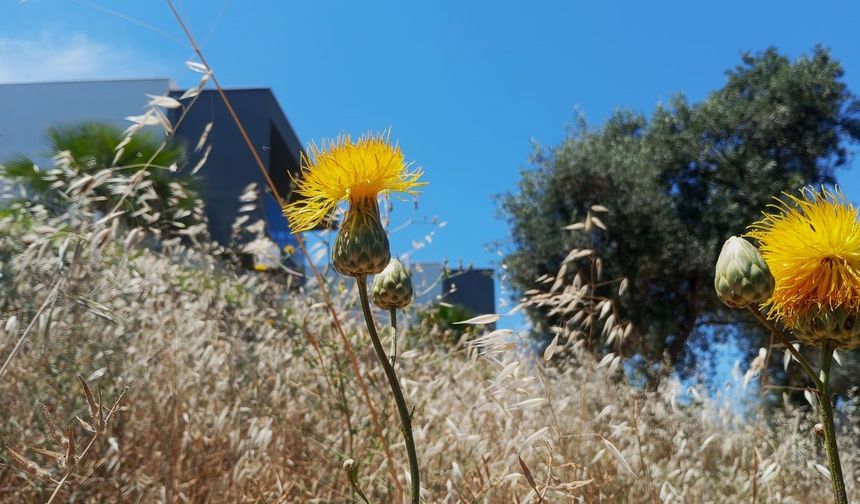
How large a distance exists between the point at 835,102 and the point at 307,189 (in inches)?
420

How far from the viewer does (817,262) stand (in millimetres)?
921

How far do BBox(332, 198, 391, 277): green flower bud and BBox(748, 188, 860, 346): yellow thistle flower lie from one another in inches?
22.2

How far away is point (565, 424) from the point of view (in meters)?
2.54

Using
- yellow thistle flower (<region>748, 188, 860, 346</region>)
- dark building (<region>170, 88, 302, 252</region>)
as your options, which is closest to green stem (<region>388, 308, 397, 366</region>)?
yellow thistle flower (<region>748, 188, 860, 346</region>)

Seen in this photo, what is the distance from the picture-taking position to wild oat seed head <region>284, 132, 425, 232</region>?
40.5 inches

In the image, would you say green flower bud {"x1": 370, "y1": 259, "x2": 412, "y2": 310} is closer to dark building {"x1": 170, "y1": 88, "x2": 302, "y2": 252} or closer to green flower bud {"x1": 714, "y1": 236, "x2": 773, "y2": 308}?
green flower bud {"x1": 714, "y1": 236, "x2": 773, "y2": 308}

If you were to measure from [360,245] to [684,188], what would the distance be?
30.8 ft

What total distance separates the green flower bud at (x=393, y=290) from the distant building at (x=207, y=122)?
48.9 feet

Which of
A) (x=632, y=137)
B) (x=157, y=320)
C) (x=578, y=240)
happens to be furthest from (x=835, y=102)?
(x=157, y=320)

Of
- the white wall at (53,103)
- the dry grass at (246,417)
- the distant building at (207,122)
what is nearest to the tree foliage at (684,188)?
the dry grass at (246,417)

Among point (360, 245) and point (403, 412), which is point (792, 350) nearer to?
point (403, 412)

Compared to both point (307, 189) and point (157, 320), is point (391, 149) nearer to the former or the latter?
point (307, 189)

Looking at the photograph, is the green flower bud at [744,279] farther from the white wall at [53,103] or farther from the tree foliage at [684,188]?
the white wall at [53,103]

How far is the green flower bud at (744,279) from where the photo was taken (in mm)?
876
